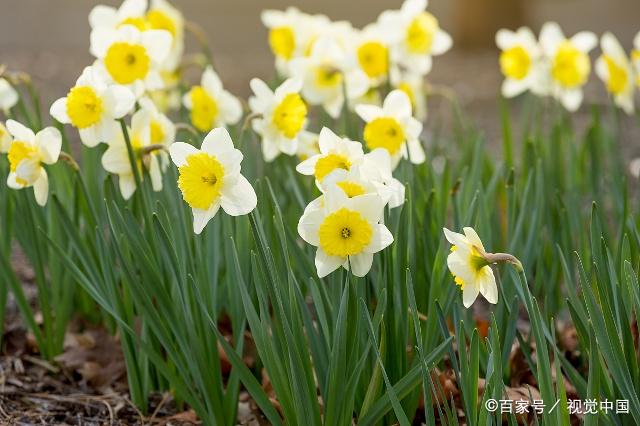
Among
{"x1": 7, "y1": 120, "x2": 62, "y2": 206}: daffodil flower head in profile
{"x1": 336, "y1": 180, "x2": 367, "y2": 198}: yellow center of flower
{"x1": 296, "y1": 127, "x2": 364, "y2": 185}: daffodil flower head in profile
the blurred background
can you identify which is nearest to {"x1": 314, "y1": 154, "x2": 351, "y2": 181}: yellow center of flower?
{"x1": 296, "y1": 127, "x2": 364, "y2": 185}: daffodil flower head in profile

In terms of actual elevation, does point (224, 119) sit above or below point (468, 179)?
above

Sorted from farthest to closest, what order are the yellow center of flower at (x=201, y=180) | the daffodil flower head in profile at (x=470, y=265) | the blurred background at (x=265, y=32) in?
the blurred background at (x=265, y=32) < the yellow center of flower at (x=201, y=180) < the daffodil flower head in profile at (x=470, y=265)

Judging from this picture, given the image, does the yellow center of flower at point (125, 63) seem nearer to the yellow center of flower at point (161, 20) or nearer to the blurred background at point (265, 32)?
the yellow center of flower at point (161, 20)

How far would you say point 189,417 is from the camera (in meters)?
1.99

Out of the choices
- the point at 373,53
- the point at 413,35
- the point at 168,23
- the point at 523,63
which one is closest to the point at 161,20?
the point at 168,23

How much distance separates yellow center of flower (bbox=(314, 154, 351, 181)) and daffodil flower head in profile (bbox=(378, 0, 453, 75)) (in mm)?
1187

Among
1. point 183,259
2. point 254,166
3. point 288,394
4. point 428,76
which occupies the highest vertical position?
point 428,76

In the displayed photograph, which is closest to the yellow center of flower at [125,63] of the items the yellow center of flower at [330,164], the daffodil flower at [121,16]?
the daffodil flower at [121,16]

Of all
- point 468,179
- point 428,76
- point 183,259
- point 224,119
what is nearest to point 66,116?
point 183,259

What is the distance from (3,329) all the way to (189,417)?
0.67m

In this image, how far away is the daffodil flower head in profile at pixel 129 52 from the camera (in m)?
2.05

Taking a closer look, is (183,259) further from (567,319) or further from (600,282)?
(567,319)

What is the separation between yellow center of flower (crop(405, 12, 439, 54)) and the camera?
279 centimetres

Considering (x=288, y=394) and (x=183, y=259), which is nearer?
(x=288, y=394)
